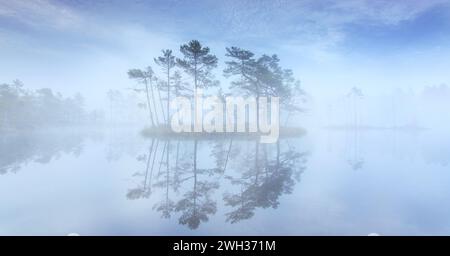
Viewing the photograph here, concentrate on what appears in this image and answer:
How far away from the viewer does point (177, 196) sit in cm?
419

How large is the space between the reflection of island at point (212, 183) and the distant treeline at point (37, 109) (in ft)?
85.6

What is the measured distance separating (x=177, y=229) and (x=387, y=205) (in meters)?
3.06

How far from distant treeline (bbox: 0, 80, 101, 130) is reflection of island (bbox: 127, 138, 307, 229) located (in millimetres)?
26095

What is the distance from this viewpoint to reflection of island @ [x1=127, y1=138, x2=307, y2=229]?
3.56 m

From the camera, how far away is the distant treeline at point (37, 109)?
84.2 feet
